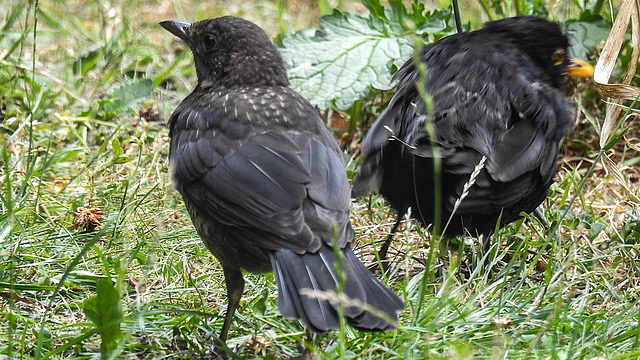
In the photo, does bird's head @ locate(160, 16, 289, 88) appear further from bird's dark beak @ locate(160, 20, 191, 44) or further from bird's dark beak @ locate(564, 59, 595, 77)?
bird's dark beak @ locate(564, 59, 595, 77)

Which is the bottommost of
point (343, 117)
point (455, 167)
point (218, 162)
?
point (343, 117)

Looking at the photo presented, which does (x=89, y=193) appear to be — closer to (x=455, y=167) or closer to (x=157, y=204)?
(x=157, y=204)

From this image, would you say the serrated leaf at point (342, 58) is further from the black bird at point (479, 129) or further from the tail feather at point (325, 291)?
the tail feather at point (325, 291)

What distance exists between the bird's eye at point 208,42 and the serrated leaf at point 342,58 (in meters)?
1.04

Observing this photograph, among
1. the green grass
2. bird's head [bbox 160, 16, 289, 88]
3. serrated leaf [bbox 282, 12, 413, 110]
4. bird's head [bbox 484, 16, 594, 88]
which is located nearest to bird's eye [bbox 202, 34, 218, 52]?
bird's head [bbox 160, 16, 289, 88]

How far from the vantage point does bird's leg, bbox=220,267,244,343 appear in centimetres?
331

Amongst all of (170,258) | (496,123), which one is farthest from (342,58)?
(170,258)

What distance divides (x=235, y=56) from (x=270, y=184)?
1.11 m

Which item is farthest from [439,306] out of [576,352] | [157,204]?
[157,204]

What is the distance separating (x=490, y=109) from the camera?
395 centimetres

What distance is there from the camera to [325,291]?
9.41 feet

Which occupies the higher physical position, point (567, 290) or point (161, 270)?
point (161, 270)

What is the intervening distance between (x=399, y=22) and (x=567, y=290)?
88.8 inches

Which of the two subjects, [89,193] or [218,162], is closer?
[218,162]
